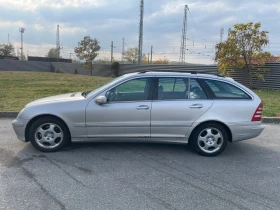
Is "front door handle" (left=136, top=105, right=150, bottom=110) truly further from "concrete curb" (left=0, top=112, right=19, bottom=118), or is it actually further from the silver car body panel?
"concrete curb" (left=0, top=112, right=19, bottom=118)

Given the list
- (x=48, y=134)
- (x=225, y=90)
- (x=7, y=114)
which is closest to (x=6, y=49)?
(x=7, y=114)

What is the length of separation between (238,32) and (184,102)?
44.8 ft

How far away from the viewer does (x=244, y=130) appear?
4.74 m

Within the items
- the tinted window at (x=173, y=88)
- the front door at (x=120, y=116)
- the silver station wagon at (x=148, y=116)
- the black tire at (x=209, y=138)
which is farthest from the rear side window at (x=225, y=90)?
the front door at (x=120, y=116)

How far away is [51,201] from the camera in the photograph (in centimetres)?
307

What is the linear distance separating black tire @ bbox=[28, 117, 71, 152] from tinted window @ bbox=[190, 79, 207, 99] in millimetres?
2406

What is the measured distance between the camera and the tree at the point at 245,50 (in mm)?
16062

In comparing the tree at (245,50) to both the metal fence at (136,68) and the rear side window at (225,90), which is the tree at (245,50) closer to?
the metal fence at (136,68)

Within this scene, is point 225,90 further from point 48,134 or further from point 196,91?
point 48,134

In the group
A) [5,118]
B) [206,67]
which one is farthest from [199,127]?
[206,67]

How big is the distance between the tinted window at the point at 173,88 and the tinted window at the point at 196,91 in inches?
3.7

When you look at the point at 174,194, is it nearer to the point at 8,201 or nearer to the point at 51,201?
the point at 51,201

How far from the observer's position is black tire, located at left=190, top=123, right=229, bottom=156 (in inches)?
186

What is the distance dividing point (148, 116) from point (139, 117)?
162 millimetres
